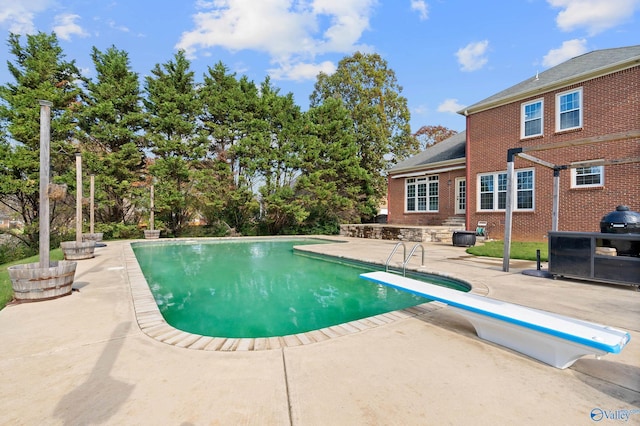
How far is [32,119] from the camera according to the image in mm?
12539

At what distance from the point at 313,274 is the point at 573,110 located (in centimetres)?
1107

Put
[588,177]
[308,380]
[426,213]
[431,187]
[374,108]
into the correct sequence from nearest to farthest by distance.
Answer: [308,380]
[588,177]
[431,187]
[426,213]
[374,108]

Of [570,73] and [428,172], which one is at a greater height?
[570,73]

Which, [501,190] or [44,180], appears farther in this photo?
[501,190]

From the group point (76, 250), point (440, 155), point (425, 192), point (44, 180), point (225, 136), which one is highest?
point (225, 136)

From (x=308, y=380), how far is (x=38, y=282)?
4.29 meters

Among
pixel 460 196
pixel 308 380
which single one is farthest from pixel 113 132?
pixel 460 196

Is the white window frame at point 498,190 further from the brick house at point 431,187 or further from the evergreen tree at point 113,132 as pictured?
the evergreen tree at point 113,132

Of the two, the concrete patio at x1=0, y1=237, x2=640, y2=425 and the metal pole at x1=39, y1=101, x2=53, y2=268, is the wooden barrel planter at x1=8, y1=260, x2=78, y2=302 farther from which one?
the concrete patio at x1=0, y1=237, x2=640, y2=425

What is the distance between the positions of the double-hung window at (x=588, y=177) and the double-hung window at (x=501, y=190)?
1.29 meters

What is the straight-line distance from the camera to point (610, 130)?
9.74 meters

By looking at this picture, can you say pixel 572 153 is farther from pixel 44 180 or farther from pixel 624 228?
pixel 44 180

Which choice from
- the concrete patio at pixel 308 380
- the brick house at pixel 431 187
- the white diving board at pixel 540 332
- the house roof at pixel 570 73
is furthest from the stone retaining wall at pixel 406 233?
the white diving board at pixel 540 332

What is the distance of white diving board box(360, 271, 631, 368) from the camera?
212 centimetres
